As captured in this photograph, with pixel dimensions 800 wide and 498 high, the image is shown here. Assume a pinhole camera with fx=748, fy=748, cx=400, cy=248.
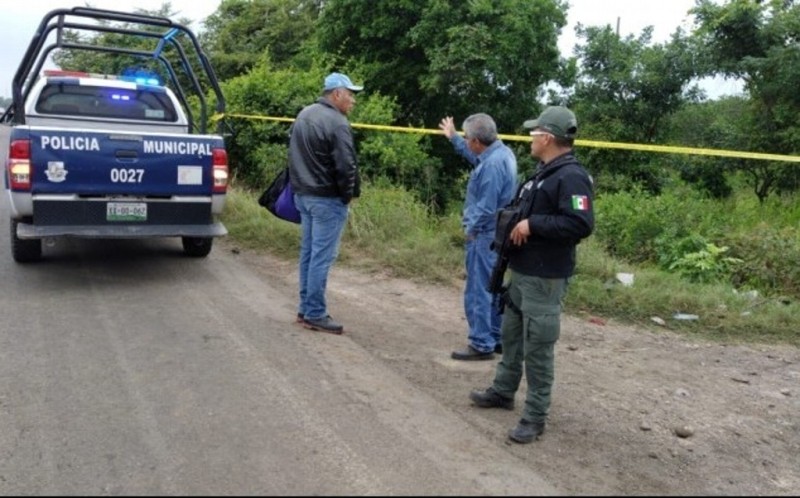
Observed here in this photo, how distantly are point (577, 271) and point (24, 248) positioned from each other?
551 centimetres

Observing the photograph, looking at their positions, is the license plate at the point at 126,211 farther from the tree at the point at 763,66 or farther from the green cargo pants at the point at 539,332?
the tree at the point at 763,66

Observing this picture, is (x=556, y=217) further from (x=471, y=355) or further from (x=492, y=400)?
(x=471, y=355)

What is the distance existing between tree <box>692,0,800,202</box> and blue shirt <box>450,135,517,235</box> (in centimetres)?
1045

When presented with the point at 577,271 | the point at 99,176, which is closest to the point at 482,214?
the point at 577,271

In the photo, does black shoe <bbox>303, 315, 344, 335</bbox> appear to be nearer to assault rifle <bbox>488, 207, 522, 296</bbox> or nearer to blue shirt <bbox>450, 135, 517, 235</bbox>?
blue shirt <bbox>450, 135, 517, 235</bbox>

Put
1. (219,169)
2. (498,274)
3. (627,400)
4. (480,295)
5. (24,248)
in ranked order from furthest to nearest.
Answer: (24,248) → (219,169) → (480,295) → (627,400) → (498,274)

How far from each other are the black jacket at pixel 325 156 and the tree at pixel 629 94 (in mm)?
12177

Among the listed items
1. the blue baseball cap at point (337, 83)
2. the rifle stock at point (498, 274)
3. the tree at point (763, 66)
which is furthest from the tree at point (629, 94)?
the rifle stock at point (498, 274)

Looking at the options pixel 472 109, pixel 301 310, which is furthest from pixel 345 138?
pixel 472 109

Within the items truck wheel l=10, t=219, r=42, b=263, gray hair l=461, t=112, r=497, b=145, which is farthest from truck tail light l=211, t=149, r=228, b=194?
gray hair l=461, t=112, r=497, b=145

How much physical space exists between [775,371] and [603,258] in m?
2.60

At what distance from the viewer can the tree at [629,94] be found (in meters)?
17.2

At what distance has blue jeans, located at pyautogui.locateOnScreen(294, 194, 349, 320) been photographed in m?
5.70

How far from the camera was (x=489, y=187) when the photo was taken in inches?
204
